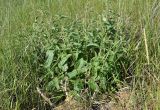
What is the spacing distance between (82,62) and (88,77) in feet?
0.39

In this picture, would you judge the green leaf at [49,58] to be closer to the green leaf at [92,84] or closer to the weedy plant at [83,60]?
the weedy plant at [83,60]

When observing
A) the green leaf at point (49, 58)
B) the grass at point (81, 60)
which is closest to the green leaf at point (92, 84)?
→ the grass at point (81, 60)

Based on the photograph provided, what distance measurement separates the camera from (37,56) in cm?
283

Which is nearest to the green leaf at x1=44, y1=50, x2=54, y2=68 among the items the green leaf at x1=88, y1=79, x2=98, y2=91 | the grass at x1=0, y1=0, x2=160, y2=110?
the grass at x1=0, y1=0, x2=160, y2=110

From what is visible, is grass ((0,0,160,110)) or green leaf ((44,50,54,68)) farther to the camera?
green leaf ((44,50,54,68))

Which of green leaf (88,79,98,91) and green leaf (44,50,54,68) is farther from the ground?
green leaf (44,50,54,68)

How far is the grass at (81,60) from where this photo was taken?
2.59 meters

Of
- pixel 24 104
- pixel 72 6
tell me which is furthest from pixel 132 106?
pixel 72 6

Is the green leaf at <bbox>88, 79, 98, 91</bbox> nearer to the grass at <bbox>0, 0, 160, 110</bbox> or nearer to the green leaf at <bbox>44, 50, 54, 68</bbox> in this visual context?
the grass at <bbox>0, 0, 160, 110</bbox>

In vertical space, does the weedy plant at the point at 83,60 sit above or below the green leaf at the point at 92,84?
above

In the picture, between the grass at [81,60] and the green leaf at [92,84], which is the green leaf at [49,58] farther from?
the green leaf at [92,84]

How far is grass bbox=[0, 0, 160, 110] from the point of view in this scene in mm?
2588

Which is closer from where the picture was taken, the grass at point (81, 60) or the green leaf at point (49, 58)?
the grass at point (81, 60)

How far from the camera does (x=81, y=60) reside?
2.75 metres
